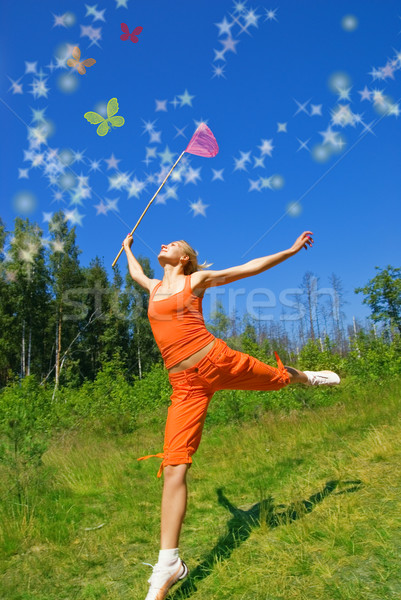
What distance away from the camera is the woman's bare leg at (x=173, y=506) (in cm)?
251

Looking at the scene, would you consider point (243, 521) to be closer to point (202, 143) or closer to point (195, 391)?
point (195, 391)

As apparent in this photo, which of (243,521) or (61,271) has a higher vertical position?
(61,271)

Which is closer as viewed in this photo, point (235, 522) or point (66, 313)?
point (235, 522)

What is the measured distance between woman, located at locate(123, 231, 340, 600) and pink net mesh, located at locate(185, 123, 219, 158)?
1143 millimetres

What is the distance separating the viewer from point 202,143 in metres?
3.98

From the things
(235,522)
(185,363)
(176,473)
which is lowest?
(235,522)

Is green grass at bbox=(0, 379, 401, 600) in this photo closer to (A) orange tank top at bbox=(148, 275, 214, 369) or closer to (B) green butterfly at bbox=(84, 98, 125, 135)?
(A) orange tank top at bbox=(148, 275, 214, 369)

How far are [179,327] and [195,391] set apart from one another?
442mm

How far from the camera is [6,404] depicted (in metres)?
16.3

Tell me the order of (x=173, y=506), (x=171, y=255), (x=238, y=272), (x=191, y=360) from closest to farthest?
(x=173, y=506)
(x=191, y=360)
(x=238, y=272)
(x=171, y=255)

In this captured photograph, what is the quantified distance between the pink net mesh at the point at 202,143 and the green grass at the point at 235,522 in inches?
120

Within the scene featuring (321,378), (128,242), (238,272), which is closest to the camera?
(238,272)

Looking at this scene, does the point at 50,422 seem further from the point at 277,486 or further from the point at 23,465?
the point at 277,486

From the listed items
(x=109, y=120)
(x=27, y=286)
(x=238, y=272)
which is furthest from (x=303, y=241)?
(x=27, y=286)
